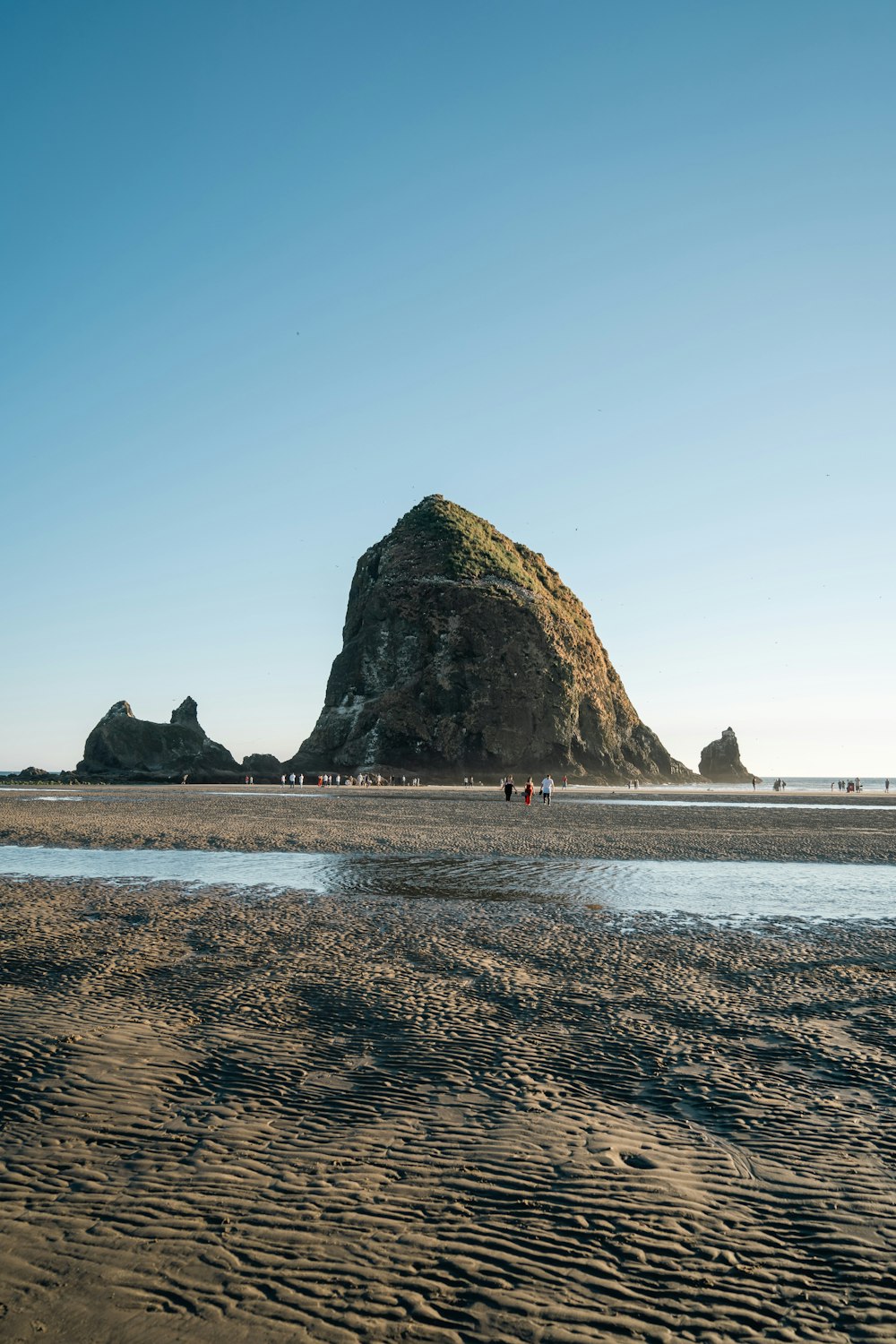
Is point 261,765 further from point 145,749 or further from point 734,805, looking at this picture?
point 734,805

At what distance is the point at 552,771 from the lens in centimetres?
11050

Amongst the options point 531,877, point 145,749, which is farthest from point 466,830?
point 145,749

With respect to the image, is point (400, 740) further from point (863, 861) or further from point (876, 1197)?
point (876, 1197)

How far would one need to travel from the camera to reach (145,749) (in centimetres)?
11806

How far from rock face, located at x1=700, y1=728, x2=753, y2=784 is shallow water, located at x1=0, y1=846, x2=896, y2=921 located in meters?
156

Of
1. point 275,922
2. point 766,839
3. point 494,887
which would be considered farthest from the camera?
point 766,839

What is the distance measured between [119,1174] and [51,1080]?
1.67m

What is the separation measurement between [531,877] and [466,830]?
11764mm

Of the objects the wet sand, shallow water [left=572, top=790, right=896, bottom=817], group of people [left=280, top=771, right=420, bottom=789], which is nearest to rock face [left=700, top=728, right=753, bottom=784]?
group of people [left=280, top=771, right=420, bottom=789]

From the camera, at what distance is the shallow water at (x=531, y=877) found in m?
14.4

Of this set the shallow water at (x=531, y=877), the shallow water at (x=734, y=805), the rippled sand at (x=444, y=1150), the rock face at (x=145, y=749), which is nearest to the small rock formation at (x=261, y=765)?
the rock face at (x=145, y=749)

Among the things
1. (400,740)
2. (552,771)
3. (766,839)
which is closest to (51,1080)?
(766,839)

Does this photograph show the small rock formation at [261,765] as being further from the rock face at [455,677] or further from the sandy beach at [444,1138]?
the sandy beach at [444,1138]

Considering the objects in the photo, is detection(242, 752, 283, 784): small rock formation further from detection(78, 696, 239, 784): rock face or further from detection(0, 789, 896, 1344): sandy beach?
detection(0, 789, 896, 1344): sandy beach
